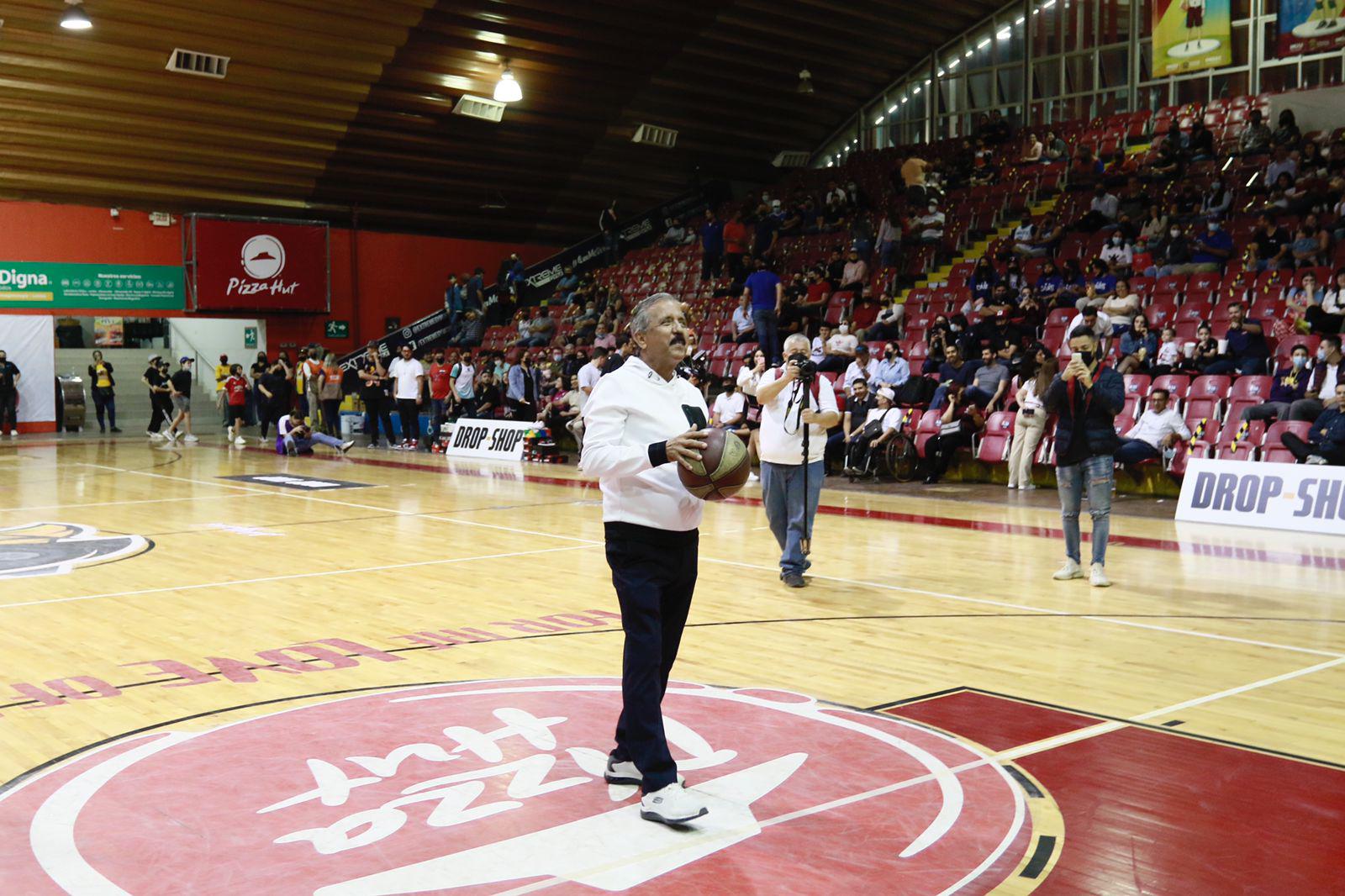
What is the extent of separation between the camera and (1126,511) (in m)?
13.1

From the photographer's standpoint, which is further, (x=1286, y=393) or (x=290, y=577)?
(x=1286, y=393)

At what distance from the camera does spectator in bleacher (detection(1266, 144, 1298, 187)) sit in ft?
57.0

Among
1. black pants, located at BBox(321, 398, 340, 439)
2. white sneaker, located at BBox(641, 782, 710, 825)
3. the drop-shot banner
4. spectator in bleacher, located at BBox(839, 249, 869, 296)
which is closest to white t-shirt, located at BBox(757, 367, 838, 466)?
white sneaker, located at BBox(641, 782, 710, 825)

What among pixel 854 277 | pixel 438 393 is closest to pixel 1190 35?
pixel 854 277

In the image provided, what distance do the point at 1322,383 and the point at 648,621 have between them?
11.4 meters

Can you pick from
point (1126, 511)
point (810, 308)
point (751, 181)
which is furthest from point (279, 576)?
point (751, 181)

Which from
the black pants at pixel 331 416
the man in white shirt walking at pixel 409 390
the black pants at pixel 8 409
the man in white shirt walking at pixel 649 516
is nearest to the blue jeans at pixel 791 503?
the man in white shirt walking at pixel 649 516

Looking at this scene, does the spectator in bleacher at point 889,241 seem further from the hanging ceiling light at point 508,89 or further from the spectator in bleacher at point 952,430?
the hanging ceiling light at point 508,89

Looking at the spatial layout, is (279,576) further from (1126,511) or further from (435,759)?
(1126,511)

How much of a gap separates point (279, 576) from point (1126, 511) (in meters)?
8.59

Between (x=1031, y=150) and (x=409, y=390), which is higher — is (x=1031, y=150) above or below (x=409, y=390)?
above

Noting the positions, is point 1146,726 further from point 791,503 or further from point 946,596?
Result: point 791,503

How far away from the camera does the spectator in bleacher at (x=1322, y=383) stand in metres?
12.9

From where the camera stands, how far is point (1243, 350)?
1423 centimetres
